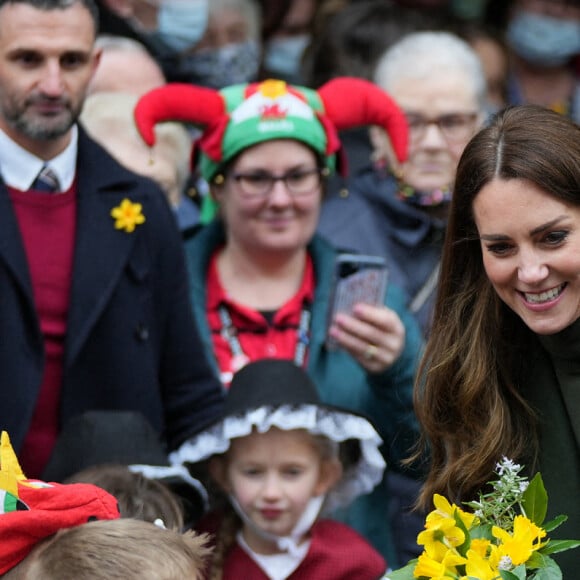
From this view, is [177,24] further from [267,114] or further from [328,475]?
[328,475]

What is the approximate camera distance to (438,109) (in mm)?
5488

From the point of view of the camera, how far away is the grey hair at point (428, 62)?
5570mm

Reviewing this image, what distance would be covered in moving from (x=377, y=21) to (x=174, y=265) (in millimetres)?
2085

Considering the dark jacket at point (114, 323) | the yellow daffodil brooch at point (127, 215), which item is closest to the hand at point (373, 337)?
the dark jacket at point (114, 323)

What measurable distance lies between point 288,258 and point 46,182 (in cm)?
96

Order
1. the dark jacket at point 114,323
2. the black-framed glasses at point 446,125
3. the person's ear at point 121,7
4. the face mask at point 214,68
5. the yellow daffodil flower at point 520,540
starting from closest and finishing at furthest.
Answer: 1. the yellow daffodil flower at point 520,540
2. the dark jacket at point 114,323
3. the black-framed glasses at point 446,125
4. the person's ear at point 121,7
5. the face mask at point 214,68

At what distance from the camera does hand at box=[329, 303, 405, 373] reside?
460cm

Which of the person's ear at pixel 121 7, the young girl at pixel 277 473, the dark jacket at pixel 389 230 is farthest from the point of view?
the person's ear at pixel 121 7

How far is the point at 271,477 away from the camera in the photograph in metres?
4.27

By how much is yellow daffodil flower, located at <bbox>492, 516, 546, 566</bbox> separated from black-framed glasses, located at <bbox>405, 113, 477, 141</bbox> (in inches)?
105

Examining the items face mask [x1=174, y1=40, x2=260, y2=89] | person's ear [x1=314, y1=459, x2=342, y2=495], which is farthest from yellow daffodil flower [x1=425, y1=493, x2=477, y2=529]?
face mask [x1=174, y1=40, x2=260, y2=89]

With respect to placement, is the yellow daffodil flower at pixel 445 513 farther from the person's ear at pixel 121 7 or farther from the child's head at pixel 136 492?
the person's ear at pixel 121 7

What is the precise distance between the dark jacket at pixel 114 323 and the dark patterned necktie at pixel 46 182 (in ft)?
0.33

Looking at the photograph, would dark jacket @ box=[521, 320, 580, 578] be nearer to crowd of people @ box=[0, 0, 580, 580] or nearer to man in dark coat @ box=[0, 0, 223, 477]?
crowd of people @ box=[0, 0, 580, 580]
